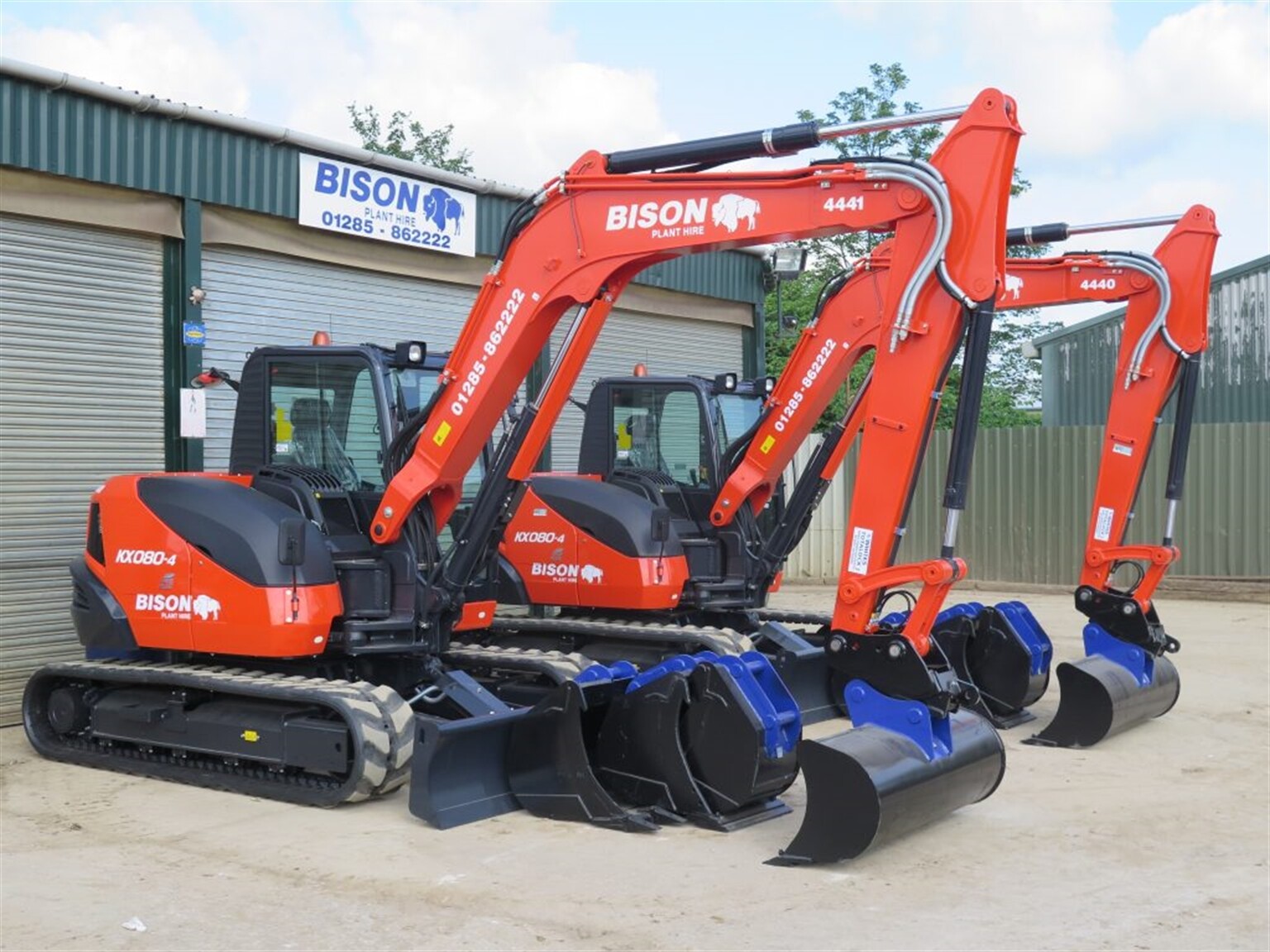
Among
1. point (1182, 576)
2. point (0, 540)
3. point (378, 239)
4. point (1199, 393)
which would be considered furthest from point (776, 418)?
point (1199, 393)

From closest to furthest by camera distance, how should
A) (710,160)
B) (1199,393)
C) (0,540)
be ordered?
1. (710,160)
2. (0,540)
3. (1199,393)

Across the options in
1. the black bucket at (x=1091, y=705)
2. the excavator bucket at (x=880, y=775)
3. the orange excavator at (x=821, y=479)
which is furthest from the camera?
the orange excavator at (x=821, y=479)

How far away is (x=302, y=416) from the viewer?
354 inches

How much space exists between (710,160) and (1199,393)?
50.0 ft

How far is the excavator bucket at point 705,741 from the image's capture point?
289 inches

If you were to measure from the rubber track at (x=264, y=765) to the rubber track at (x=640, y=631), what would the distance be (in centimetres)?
314

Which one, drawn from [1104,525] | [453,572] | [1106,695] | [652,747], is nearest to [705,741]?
[652,747]

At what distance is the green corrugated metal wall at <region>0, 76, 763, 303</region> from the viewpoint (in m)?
10.4

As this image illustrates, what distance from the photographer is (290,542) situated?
8.32 m

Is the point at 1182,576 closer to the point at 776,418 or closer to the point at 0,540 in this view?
the point at 776,418

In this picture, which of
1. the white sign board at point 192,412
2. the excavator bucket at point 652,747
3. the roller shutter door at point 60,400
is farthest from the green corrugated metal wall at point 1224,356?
the excavator bucket at point 652,747

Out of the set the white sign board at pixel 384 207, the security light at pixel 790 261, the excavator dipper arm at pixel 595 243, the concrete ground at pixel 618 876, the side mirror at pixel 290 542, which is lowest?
the concrete ground at pixel 618 876

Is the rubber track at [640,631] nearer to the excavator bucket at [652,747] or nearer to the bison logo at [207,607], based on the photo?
the excavator bucket at [652,747]

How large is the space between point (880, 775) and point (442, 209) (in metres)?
8.94
